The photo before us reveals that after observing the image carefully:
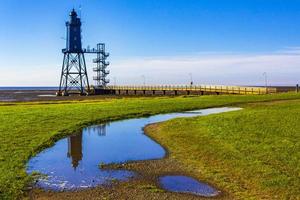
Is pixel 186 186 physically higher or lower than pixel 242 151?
lower

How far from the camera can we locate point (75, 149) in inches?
812

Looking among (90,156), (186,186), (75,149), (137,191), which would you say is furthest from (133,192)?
(75,149)

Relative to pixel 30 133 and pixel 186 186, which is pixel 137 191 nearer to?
pixel 186 186

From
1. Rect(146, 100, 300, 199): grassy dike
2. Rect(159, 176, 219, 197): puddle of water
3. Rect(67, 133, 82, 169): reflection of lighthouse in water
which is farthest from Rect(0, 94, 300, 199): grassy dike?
Rect(159, 176, 219, 197): puddle of water

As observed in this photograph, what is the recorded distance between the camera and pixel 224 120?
2759cm

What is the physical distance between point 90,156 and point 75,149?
85.7 inches

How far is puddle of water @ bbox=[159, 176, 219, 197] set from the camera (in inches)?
498

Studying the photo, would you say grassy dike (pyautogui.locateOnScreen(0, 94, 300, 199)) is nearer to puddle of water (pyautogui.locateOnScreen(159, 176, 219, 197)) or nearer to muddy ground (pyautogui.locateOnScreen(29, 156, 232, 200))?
muddy ground (pyautogui.locateOnScreen(29, 156, 232, 200))

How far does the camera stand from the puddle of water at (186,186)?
498 inches

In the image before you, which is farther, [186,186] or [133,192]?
[186,186]

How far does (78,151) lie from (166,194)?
8675mm

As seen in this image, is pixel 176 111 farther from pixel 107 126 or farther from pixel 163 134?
pixel 163 134

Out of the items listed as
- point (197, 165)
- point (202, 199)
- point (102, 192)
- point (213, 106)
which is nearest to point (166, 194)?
point (202, 199)

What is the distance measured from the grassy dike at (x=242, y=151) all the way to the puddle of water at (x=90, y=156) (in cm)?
128
